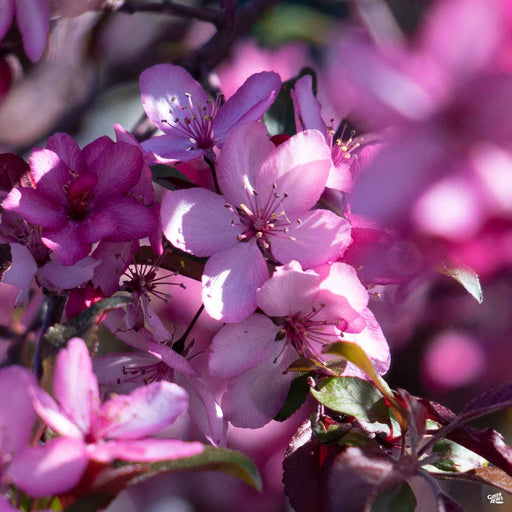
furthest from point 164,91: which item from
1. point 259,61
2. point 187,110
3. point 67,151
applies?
point 259,61

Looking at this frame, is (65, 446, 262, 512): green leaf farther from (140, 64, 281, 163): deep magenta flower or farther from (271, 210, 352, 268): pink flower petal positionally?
(140, 64, 281, 163): deep magenta flower

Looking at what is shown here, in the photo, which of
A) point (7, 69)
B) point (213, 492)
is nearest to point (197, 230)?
point (7, 69)

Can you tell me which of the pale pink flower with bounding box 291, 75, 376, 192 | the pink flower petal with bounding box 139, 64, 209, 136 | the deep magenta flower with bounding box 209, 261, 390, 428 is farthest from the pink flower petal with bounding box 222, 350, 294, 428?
the pink flower petal with bounding box 139, 64, 209, 136

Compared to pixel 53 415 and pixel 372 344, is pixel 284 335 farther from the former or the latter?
pixel 53 415

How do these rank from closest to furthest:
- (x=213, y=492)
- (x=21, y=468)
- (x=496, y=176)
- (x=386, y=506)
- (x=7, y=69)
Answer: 1. (x=496, y=176)
2. (x=21, y=468)
3. (x=386, y=506)
4. (x=7, y=69)
5. (x=213, y=492)

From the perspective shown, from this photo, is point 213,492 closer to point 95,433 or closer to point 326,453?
point 326,453

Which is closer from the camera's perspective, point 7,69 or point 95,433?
point 95,433
